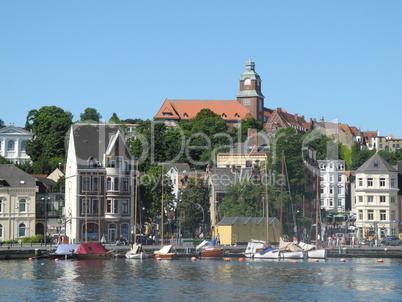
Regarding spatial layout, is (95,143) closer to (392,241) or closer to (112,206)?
(112,206)

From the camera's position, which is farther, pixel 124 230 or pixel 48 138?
pixel 48 138

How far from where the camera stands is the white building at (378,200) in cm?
12531

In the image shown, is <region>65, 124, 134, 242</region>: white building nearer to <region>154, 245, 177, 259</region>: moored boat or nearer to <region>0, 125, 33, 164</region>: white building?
<region>154, 245, 177, 259</region>: moored boat

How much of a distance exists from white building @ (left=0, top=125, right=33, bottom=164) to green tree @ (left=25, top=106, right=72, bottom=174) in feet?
8.99

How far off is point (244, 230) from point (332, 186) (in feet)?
216

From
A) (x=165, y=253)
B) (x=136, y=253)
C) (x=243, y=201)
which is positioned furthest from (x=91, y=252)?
(x=243, y=201)

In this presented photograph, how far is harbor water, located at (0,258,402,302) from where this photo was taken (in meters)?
67.1

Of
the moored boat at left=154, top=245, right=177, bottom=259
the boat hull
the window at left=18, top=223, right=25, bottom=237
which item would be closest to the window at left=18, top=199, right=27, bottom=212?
the window at left=18, top=223, right=25, bottom=237

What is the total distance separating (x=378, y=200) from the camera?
126 metres

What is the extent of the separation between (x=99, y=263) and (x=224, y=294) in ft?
83.0

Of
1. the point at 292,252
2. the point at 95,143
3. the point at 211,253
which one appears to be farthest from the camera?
the point at 95,143

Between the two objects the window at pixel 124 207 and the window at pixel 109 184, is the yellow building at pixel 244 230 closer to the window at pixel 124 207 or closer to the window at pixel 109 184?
the window at pixel 124 207

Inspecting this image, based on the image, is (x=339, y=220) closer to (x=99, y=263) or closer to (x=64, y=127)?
(x=64, y=127)

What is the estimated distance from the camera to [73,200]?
114188 mm
